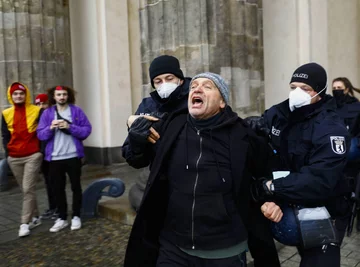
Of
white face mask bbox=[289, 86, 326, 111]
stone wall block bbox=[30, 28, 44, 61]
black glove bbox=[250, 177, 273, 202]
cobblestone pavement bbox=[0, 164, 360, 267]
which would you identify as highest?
stone wall block bbox=[30, 28, 44, 61]

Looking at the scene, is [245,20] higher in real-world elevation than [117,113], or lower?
higher

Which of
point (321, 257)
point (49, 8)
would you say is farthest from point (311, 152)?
point (49, 8)

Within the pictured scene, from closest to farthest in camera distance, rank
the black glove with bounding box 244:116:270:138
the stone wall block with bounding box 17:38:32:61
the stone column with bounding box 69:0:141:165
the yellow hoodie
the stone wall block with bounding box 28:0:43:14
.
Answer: the black glove with bounding box 244:116:270:138, the yellow hoodie, the stone wall block with bounding box 17:38:32:61, the stone wall block with bounding box 28:0:43:14, the stone column with bounding box 69:0:141:165

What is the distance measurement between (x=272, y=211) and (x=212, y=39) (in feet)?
9.93

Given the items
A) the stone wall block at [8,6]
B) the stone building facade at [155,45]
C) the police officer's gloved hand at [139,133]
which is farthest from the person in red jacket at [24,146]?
the stone wall block at [8,6]

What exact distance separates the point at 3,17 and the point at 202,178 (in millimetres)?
7818

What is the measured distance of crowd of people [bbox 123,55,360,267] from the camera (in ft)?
7.04

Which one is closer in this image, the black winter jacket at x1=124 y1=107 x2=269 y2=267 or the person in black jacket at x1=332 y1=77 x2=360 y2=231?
the black winter jacket at x1=124 y1=107 x2=269 y2=267

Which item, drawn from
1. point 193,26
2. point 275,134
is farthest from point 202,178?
point 193,26

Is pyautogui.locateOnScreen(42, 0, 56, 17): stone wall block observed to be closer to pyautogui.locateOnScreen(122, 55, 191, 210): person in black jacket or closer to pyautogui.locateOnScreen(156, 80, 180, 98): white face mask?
pyautogui.locateOnScreen(122, 55, 191, 210): person in black jacket

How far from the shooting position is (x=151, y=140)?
2279mm

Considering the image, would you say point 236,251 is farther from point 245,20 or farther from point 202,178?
point 245,20

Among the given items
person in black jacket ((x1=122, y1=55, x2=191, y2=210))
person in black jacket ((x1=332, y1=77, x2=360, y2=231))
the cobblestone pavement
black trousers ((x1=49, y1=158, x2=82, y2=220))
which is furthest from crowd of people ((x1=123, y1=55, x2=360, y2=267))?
black trousers ((x1=49, y1=158, x2=82, y2=220))

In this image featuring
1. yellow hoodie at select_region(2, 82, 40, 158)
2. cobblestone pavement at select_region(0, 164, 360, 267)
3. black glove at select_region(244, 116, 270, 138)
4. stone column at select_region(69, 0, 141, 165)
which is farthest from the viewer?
stone column at select_region(69, 0, 141, 165)
